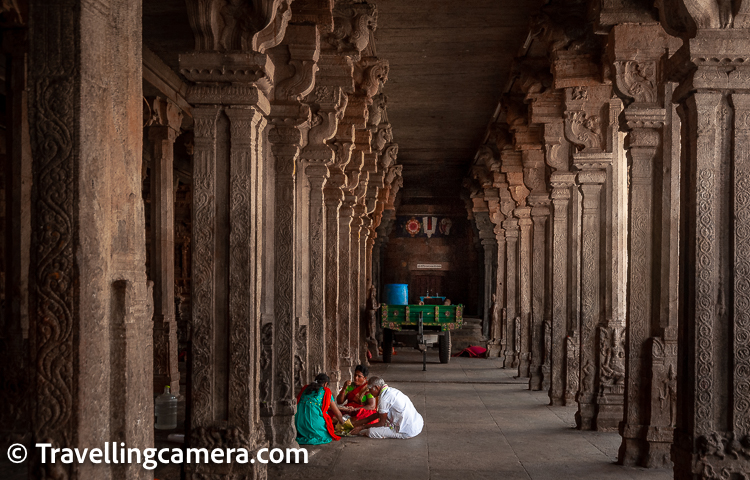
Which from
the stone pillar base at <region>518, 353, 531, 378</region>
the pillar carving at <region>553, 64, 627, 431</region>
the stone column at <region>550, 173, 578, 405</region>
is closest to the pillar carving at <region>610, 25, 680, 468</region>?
the pillar carving at <region>553, 64, 627, 431</region>

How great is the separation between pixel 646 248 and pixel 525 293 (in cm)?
912

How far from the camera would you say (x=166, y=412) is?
946 centimetres

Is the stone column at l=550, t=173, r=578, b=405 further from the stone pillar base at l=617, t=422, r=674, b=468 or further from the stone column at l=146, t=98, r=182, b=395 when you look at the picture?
the stone column at l=146, t=98, r=182, b=395

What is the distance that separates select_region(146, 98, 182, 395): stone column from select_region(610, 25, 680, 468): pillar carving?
25.3ft

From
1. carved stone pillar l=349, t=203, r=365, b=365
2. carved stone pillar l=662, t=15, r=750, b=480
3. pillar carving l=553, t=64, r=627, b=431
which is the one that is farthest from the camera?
carved stone pillar l=349, t=203, r=365, b=365

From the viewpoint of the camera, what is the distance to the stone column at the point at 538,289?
14.0 m

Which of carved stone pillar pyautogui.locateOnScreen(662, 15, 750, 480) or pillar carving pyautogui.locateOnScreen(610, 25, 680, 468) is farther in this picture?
pillar carving pyautogui.locateOnScreen(610, 25, 680, 468)

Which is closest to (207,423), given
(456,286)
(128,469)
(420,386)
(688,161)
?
(128,469)

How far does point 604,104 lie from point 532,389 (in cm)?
636

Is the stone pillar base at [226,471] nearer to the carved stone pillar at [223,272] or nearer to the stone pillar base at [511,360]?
the carved stone pillar at [223,272]

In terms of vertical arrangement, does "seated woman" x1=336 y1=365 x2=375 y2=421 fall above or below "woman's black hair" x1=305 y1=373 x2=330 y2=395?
below

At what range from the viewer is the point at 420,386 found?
14.6 m

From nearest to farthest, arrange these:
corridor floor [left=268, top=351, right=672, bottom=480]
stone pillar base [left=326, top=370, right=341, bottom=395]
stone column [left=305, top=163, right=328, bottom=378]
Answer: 1. corridor floor [left=268, top=351, right=672, bottom=480]
2. stone column [left=305, top=163, right=328, bottom=378]
3. stone pillar base [left=326, top=370, right=341, bottom=395]

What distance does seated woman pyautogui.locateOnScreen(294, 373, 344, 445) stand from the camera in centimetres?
869
